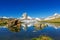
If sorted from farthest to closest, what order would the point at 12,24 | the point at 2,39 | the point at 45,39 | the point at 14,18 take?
the point at 14,18 → the point at 12,24 → the point at 2,39 → the point at 45,39

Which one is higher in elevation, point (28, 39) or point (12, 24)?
point (12, 24)

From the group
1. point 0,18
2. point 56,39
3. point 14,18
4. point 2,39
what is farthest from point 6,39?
point 0,18

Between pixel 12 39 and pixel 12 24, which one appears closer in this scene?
pixel 12 39

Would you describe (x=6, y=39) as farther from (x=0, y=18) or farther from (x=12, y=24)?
(x=0, y=18)

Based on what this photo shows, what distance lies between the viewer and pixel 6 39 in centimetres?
1335

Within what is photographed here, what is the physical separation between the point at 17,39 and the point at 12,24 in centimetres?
930

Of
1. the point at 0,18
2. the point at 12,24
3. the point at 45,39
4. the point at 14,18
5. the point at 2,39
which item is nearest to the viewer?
the point at 45,39

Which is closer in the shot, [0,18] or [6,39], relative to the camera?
[6,39]

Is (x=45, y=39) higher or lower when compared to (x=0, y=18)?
lower

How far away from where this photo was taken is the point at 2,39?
525 inches

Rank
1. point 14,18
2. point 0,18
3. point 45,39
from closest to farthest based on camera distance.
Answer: point 45,39, point 14,18, point 0,18

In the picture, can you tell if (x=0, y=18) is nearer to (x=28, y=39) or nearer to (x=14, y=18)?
(x=14, y=18)

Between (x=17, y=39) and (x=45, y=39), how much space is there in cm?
284

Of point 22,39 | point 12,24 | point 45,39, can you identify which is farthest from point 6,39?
point 12,24
